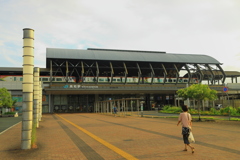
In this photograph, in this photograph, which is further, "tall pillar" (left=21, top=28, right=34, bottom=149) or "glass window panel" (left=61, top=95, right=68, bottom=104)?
"glass window panel" (left=61, top=95, right=68, bottom=104)

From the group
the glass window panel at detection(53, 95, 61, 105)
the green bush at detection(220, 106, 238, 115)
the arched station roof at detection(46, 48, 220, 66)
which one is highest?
the arched station roof at detection(46, 48, 220, 66)

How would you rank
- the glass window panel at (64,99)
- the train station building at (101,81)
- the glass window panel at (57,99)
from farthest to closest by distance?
the glass window panel at (64,99) < the glass window panel at (57,99) < the train station building at (101,81)

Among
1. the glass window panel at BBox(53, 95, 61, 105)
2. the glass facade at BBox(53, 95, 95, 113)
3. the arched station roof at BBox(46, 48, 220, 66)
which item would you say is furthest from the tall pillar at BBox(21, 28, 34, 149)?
the glass window panel at BBox(53, 95, 61, 105)

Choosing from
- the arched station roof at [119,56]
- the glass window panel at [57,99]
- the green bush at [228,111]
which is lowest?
the green bush at [228,111]

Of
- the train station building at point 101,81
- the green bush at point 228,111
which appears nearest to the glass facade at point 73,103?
the train station building at point 101,81

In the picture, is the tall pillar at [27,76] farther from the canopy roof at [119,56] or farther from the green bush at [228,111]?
the canopy roof at [119,56]

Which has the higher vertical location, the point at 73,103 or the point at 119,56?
the point at 119,56

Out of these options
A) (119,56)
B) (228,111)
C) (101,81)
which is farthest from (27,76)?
(119,56)

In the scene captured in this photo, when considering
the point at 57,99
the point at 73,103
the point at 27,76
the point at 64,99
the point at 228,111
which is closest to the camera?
the point at 27,76

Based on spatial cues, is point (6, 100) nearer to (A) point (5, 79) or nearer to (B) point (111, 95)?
(A) point (5, 79)

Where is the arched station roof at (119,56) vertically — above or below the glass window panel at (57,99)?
above

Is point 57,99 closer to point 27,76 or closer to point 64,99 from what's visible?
point 64,99

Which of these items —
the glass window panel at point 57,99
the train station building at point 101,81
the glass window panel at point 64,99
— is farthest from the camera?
the glass window panel at point 64,99

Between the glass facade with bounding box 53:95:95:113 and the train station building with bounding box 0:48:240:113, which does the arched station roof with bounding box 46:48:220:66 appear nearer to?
the train station building with bounding box 0:48:240:113
